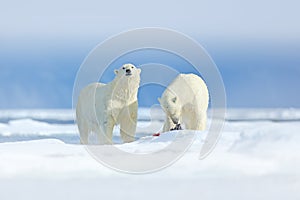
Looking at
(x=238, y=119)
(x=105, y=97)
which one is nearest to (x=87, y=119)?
(x=105, y=97)

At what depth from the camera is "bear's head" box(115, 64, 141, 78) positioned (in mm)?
5531

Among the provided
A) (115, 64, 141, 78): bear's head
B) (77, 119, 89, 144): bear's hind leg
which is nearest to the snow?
(115, 64, 141, 78): bear's head

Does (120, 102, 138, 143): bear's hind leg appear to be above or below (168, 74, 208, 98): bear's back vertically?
below

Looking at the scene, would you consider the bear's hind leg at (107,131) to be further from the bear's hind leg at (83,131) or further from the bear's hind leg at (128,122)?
the bear's hind leg at (83,131)

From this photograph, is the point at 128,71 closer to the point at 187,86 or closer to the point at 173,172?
the point at 187,86

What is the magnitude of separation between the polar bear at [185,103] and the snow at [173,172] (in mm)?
1300

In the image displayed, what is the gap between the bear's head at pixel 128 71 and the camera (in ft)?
18.1

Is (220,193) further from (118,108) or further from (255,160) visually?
(118,108)

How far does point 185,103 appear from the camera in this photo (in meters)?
5.84

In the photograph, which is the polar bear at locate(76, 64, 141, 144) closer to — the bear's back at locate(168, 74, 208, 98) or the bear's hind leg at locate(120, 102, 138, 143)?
the bear's hind leg at locate(120, 102, 138, 143)

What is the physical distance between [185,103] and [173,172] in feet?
7.32

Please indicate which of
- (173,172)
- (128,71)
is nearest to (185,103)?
(128,71)

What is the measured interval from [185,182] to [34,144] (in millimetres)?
1343

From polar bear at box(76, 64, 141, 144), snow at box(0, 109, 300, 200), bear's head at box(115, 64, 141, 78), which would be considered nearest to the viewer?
snow at box(0, 109, 300, 200)
